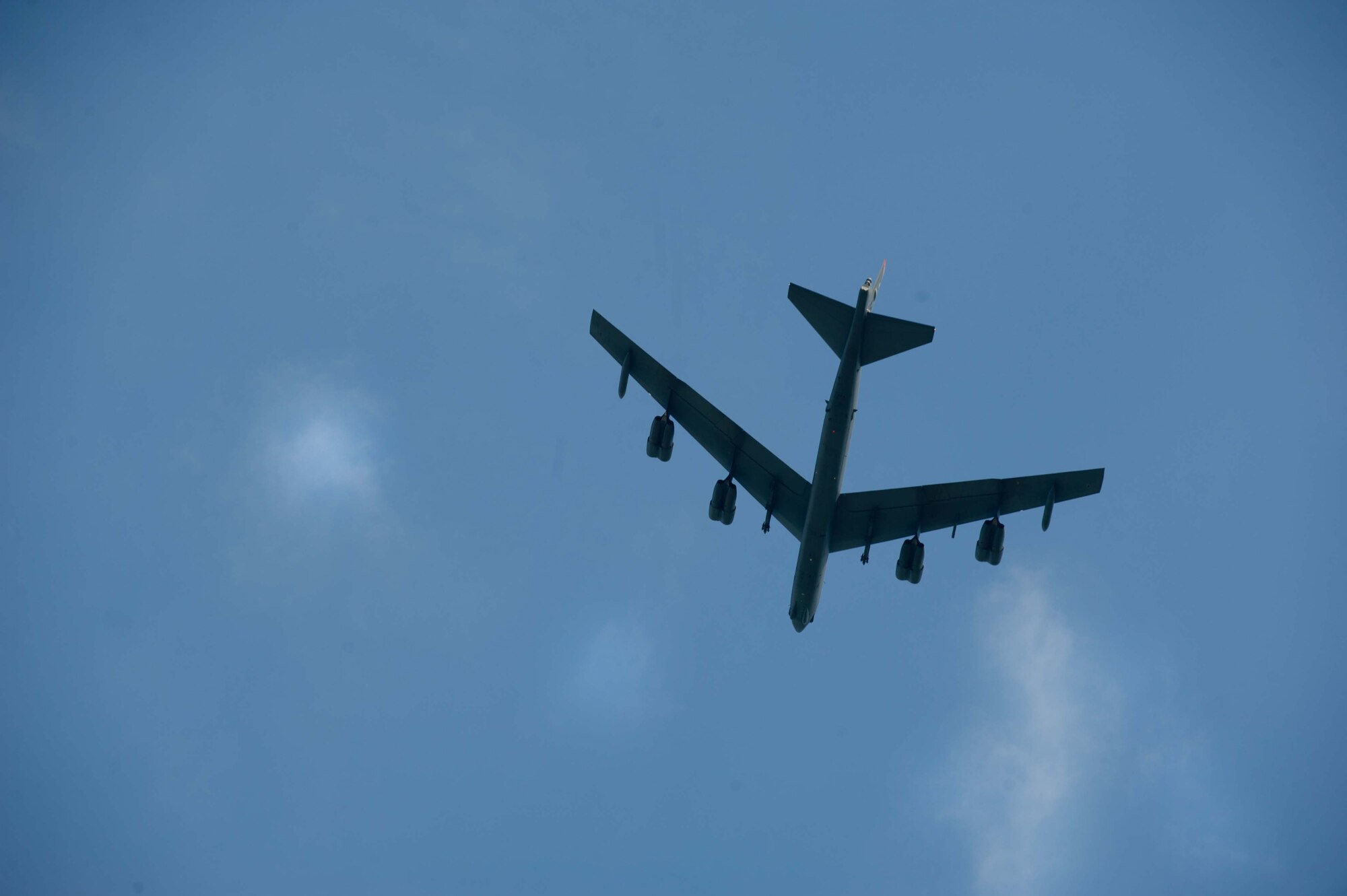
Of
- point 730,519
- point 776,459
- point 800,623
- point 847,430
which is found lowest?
point 800,623

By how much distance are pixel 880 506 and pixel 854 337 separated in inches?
352

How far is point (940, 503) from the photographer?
3512 cm

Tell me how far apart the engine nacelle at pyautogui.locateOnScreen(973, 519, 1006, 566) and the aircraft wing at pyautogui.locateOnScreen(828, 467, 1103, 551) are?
0.65 m

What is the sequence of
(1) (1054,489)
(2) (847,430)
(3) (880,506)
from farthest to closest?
(3) (880,506) → (1) (1054,489) → (2) (847,430)

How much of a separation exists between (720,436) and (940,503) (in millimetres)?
9422

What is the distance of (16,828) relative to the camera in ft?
287

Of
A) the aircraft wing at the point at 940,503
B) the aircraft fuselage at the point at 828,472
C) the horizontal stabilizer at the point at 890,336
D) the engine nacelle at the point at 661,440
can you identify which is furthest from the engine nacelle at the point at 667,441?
the horizontal stabilizer at the point at 890,336

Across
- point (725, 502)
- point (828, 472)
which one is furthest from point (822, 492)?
point (725, 502)

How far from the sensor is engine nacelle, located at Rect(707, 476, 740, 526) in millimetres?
35719

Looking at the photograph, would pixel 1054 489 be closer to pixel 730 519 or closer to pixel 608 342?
pixel 730 519

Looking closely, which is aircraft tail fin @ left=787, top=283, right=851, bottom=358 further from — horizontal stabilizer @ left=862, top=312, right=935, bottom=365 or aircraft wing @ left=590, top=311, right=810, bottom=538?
aircraft wing @ left=590, top=311, right=810, bottom=538

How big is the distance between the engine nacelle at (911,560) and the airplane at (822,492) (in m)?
0.04

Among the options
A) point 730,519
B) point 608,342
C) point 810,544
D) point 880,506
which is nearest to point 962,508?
point 880,506

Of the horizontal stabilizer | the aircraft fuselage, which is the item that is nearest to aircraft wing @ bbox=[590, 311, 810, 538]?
the aircraft fuselage
